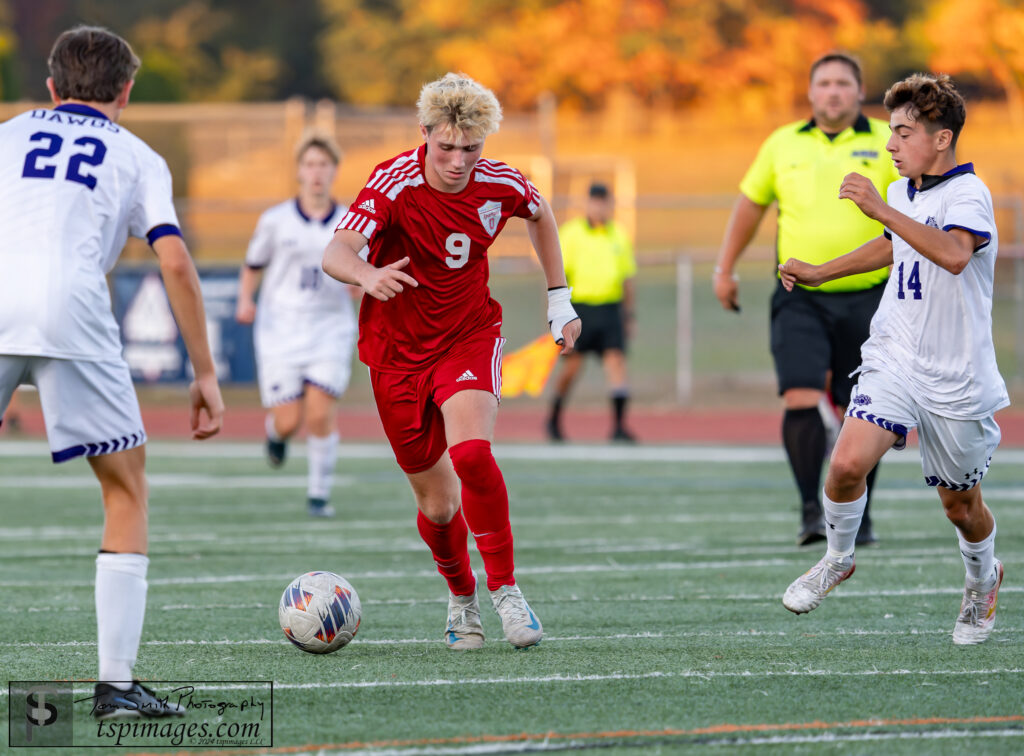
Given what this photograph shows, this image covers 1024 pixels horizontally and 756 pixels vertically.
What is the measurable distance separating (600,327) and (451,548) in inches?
370

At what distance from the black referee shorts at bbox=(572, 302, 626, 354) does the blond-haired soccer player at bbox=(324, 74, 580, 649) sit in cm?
917

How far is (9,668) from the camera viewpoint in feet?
16.1

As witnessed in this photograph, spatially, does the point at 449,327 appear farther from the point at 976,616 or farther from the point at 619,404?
the point at 619,404

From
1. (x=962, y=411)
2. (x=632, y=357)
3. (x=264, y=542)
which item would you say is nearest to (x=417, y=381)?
(x=962, y=411)

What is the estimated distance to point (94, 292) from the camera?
4137 millimetres

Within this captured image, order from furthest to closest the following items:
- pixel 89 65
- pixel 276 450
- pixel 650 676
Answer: pixel 276 450 < pixel 650 676 < pixel 89 65

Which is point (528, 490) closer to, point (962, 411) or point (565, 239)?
point (565, 239)

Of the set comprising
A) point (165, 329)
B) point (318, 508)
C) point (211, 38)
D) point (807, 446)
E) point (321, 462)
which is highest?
point (211, 38)

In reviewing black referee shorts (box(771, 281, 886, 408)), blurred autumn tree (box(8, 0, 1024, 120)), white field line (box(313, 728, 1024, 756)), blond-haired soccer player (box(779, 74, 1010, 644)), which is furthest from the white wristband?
blurred autumn tree (box(8, 0, 1024, 120))

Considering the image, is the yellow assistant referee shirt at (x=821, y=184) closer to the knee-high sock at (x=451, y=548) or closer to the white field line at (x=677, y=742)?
the knee-high sock at (x=451, y=548)

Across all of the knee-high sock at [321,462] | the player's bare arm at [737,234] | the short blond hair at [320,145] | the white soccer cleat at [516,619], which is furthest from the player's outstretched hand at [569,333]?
the short blond hair at [320,145]

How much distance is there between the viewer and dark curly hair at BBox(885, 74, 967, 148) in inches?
205

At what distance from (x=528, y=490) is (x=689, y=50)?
34969 mm

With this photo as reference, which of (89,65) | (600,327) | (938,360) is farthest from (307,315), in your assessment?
(89,65)
